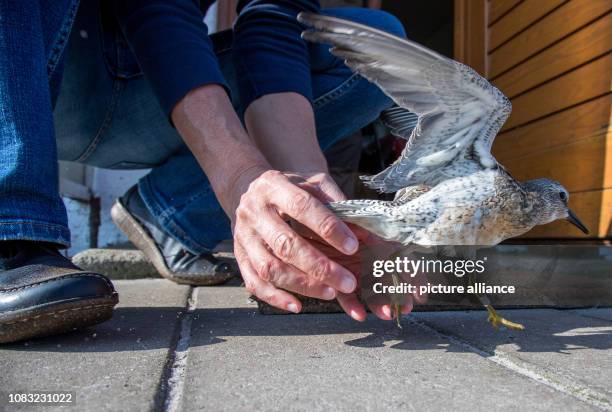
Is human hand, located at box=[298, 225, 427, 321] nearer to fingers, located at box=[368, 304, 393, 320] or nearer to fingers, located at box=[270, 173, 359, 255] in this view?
fingers, located at box=[368, 304, 393, 320]

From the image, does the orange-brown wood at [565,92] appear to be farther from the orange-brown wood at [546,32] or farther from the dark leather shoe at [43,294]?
the dark leather shoe at [43,294]

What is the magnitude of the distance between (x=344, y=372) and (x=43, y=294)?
88 centimetres

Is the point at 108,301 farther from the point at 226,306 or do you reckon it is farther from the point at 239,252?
the point at 226,306

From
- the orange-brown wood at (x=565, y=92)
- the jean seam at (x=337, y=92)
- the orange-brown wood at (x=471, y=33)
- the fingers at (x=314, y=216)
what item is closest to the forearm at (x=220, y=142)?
the fingers at (x=314, y=216)

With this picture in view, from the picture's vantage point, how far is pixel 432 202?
169 cm

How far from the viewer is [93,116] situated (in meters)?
2.46

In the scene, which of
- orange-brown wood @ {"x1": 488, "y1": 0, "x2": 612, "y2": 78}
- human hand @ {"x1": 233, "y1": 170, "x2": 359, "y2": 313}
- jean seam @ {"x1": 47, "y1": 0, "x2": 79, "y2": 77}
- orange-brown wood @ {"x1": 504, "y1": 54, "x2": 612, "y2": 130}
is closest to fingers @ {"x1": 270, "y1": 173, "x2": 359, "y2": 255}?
human hand @ {"x1": 233, "y1": 170, "x2": 359, "y2": 313}

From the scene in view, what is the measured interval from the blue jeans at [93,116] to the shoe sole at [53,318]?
0.24 meters

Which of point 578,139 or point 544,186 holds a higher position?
point 578,139

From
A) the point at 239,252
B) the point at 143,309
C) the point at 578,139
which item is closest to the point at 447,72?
the point at 239,252

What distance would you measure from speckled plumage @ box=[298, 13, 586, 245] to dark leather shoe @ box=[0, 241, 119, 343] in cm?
79

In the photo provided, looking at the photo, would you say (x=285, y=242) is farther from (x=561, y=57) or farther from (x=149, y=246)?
(x=561, y=57)

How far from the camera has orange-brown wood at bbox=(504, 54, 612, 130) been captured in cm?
291

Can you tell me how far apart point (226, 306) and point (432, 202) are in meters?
1.02
